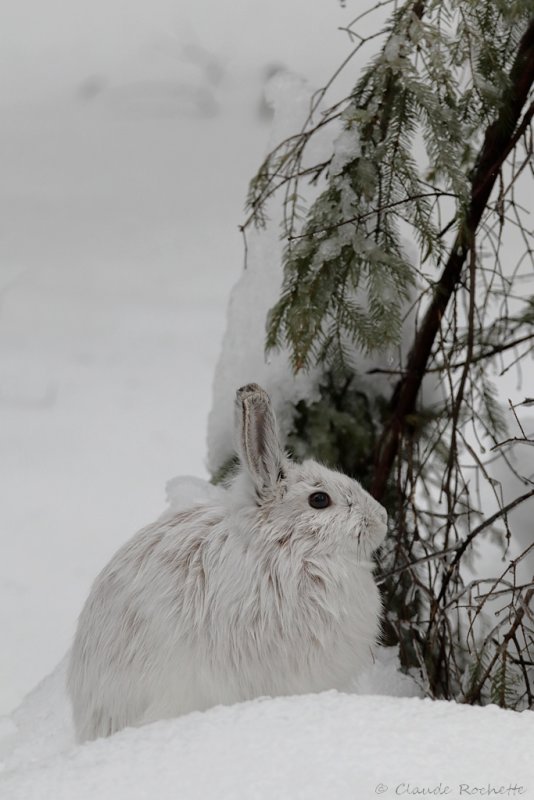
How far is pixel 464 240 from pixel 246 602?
0.78m

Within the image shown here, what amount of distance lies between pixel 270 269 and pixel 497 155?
0.57 metres

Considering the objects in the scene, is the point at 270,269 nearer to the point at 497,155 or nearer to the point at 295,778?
→ the point at 497,155

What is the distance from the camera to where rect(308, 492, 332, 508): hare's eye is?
149 cm

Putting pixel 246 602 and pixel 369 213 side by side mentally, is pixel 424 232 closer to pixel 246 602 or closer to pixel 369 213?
pixel 369 213

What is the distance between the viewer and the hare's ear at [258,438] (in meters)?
1.41

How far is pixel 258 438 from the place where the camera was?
1.47 metres

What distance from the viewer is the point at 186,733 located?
1191 mm

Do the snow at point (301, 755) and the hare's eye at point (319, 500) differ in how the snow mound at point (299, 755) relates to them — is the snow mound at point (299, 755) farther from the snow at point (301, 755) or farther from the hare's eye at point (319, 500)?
the hare's eye at point (319, 500)

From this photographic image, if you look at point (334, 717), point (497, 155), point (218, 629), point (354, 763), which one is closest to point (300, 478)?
point (218, 629)

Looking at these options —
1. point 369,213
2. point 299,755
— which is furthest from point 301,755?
point 369,213

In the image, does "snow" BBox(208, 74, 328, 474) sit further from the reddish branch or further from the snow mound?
the snow mound

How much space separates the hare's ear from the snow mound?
0.33 meters

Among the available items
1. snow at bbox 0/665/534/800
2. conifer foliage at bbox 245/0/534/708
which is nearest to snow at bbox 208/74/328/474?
conifer foliage at bbox 245/0/534/708

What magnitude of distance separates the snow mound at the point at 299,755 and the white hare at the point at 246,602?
154mm
